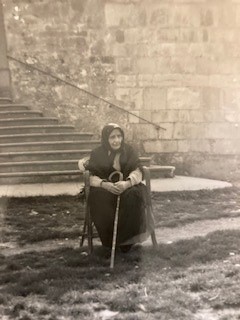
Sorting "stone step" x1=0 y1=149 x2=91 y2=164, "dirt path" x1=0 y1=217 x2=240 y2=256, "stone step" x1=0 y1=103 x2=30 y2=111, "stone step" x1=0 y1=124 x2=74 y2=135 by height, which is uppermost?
"stone step" x1=0 y1=103 x2=30 y2=111

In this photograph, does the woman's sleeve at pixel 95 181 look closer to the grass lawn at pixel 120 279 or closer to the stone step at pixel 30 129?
the grass lawn at pixel 120 279

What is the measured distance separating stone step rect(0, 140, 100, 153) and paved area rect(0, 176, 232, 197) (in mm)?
1054

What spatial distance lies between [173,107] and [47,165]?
10.2ft

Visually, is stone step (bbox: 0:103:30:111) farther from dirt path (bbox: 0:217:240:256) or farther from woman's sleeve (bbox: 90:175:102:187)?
woman's sleeve (bbox: 90:175:102:187)

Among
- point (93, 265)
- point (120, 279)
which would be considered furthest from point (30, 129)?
point (120, 279)

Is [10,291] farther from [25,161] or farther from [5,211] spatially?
[25,161]

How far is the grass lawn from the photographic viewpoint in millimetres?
3601

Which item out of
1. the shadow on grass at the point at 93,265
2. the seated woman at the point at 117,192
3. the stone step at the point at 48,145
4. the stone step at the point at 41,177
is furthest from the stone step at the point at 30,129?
the shadow on grass at the point at 93,265

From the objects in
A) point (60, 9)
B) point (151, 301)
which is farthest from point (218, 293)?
point (60, 9)

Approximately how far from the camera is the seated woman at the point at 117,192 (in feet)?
16.4

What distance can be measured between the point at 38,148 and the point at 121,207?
4.55 metres

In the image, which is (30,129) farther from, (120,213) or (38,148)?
(120,213)

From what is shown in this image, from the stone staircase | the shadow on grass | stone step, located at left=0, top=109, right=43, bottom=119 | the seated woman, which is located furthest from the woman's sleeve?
stone step, located at left=0, top=109, right=43, bottom=119

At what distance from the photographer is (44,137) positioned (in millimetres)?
9367
